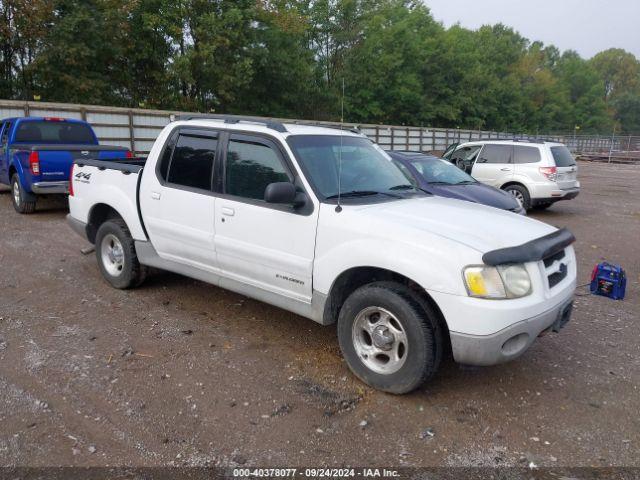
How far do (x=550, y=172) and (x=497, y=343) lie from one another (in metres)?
9.50

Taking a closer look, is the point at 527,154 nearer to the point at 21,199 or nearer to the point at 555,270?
the point at 555,270

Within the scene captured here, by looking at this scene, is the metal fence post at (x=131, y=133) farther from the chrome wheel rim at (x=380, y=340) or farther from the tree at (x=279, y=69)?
the chrome wheel rim at (x=380, y=340)

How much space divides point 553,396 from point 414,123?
44.5m

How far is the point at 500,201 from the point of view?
27.2 feet

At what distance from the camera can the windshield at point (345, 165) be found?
157 inches

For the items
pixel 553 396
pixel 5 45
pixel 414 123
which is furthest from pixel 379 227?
pixel 414 123

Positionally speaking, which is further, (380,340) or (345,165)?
(345,165)

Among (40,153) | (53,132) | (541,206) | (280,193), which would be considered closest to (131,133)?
(53,132)

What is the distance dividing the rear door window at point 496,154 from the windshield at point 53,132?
9.24 metres

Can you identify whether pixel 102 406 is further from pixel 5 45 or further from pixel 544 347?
pixel 5 45

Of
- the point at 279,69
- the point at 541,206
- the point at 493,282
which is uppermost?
the point at 279,69

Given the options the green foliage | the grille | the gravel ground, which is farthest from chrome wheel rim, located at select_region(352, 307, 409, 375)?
the green foliage

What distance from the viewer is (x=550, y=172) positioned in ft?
37.2

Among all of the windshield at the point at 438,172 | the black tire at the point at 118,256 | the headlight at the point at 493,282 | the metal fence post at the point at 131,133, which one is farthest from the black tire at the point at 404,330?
the metal fence post at the point at 131,133
